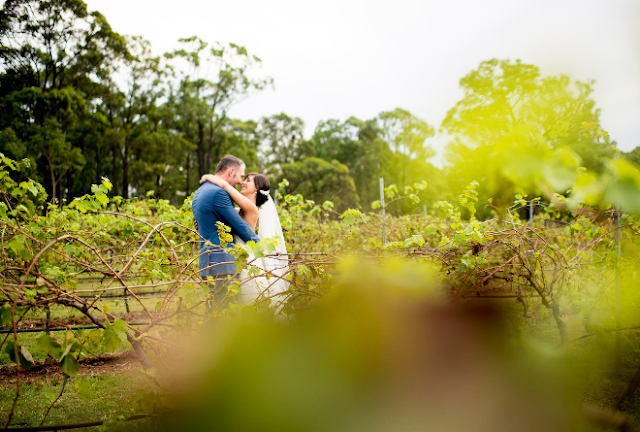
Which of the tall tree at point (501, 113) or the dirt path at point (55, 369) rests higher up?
the tall tree at point (501, 113)

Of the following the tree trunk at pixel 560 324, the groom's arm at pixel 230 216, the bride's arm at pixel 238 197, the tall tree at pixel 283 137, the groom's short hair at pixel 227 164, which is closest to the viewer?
the tree trunk at pixel 560 324

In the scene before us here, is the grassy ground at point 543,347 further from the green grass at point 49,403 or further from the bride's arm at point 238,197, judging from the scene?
the bride's arm at point 238,197

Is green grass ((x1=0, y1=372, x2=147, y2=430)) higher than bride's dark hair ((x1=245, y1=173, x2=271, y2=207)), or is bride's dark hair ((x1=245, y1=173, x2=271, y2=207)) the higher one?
bride's dark hair ((x1=245, y1=173, x2=271, y2=207))

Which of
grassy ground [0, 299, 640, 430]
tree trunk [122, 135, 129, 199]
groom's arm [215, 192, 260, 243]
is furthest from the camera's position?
tree trunk [122, 135, 129, 199]

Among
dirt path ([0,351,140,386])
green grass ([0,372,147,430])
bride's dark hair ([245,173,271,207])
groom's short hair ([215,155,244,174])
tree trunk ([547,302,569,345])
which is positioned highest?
groom's short hair ([215,155,244,174])

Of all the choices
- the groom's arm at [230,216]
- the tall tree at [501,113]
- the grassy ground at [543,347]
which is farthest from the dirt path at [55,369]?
the tall tree at [501,113]

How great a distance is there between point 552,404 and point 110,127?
1133 inches

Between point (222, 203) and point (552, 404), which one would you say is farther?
point (222, 203)

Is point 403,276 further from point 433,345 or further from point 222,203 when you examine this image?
point 222,203

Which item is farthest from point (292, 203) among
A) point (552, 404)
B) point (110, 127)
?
point (110, 127)

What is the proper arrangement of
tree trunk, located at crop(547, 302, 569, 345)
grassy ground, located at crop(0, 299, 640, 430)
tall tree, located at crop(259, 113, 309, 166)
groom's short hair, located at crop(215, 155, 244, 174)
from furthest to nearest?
tall tree, located at crop(259, 113, 309, 166)
groom's short hair, located at crop(215, 155, 244, 174)
tree trunk, located at crop(547, 302, 569, 345)
grassy ground, located at crop(0, 299, 640, 430)

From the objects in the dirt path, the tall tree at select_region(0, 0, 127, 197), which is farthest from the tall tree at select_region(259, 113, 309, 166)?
the dirt path

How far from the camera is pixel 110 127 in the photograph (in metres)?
25.2

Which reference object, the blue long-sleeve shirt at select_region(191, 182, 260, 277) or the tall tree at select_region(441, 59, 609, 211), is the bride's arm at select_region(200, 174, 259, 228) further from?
the tall tree at select_region(441, 59, 609, 211)
